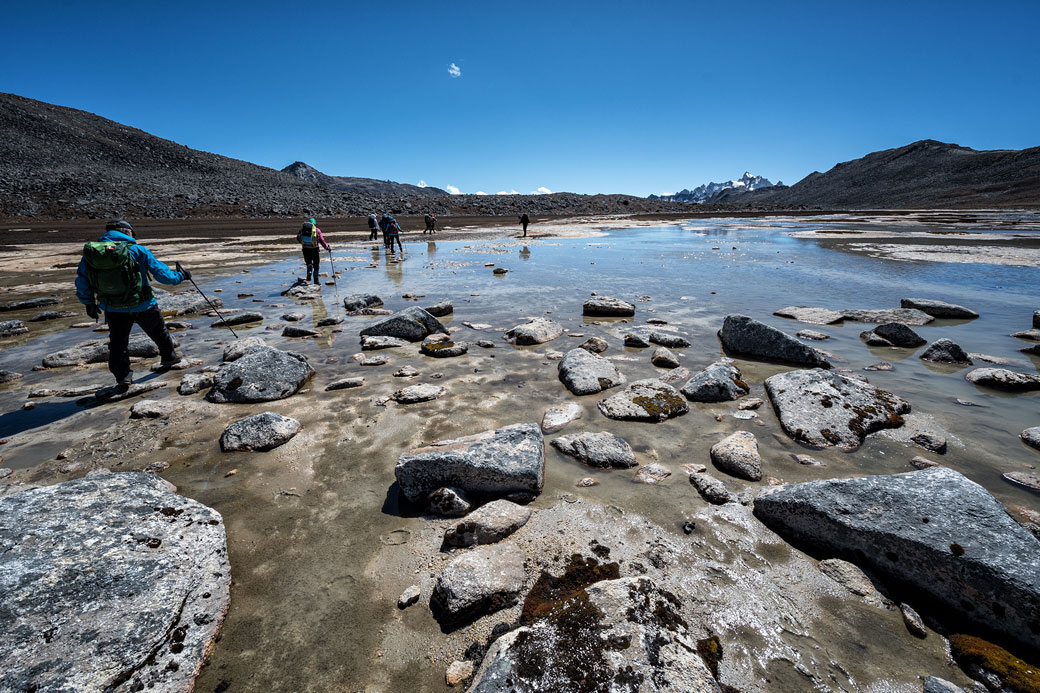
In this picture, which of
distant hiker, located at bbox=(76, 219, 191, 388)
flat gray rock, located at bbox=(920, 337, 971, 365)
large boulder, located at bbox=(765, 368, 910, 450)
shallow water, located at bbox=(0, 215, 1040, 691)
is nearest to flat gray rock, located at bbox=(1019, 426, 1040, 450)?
shallow water, located at bbox=(0, 215, 1040, 691)

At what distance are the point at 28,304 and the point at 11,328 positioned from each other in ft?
13.1

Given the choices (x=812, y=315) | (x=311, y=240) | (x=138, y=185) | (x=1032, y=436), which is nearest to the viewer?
(x=1032, y=436)

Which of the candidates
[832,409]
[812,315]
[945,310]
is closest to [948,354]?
[812,315]

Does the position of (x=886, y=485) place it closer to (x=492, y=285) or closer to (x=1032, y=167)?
(x=492, y=285)

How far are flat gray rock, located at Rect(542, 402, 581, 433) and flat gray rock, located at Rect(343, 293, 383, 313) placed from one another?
8065mm

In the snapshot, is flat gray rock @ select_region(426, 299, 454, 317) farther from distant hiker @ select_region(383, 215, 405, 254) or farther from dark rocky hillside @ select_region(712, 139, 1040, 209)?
dark rocky hillside @ select_region(712, 139, 1040, 209)

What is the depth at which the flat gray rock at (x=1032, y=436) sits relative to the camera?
4629 mm

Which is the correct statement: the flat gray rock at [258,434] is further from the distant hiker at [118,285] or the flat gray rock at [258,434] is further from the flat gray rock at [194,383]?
the distant hiker at [118,285]

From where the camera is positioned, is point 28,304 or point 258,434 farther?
point 28,304

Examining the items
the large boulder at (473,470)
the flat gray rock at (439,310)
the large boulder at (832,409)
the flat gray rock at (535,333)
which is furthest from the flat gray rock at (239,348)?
the large boulder at (832,409)

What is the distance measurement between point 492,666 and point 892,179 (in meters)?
179

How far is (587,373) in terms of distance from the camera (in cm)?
657

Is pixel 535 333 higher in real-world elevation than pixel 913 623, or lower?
higher

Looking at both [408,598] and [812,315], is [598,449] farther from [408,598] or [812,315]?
[812,315]
